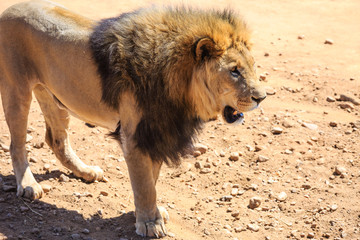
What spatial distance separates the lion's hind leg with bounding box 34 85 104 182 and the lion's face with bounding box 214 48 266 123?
1.62m

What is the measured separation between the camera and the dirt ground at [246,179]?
3.87 meters

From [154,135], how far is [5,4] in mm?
6362

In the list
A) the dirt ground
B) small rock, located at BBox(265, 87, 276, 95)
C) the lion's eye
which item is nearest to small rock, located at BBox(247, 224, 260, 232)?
the dirt ground

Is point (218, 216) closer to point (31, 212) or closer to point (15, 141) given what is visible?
point (31, 212)

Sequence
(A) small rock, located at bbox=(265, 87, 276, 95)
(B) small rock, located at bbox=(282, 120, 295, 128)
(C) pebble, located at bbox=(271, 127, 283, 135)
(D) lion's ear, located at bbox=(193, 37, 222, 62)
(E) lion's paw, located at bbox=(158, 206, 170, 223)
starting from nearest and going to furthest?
(D) lion's ear, located at bbox=(193, 37, 222, 62)
(E) lion's paw, located at bbox=(158, 206, 170, 223)
(C) pebble, located at bbox=(271, 127, 283, 135)
(B) small rock, located at bbox=(282, 120, 295, 128)
(A) small rock, located at bbox=(265, 87, 276, 95)

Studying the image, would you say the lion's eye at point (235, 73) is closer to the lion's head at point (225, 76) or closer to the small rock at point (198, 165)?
the lion's head at point (225, 76)

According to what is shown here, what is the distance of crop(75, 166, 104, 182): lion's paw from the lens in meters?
4.39

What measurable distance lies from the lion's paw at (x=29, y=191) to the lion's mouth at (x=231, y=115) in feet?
5.34

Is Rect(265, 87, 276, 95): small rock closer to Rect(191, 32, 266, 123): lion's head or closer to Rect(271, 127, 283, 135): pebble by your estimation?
Rect(271, 127, 283, 135): pebble

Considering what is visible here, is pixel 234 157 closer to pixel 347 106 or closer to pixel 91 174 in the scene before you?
pixel 91 174

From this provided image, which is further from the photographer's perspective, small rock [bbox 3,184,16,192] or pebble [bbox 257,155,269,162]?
pebble [bbox 257,155,269,162]

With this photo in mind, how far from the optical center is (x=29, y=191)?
396 cm

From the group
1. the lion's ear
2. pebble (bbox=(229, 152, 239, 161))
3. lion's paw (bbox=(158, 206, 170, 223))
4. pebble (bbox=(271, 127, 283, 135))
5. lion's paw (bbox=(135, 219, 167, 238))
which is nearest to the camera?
the lion's ear

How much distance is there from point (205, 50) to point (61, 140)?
5.65 feet
